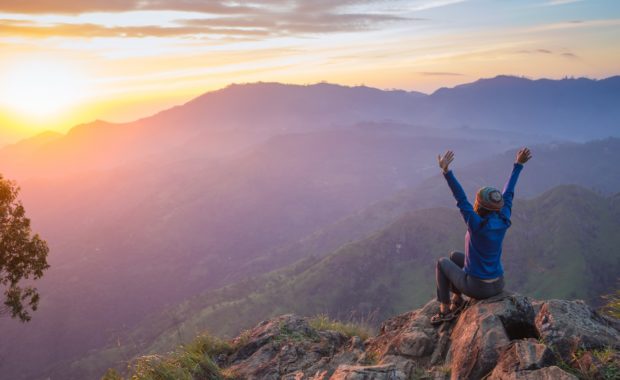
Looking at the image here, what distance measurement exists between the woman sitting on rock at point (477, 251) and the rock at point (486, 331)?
0.41m

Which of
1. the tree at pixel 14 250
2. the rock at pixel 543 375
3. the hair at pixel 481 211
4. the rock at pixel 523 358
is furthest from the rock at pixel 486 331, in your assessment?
the tree at pixel 14 250

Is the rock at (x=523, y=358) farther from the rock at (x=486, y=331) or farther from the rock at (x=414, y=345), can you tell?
the rock at (x=414, y=345)

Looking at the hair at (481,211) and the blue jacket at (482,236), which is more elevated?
the hair at (481,211)

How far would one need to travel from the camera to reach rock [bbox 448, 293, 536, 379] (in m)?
6.83

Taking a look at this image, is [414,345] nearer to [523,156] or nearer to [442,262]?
[442,262]

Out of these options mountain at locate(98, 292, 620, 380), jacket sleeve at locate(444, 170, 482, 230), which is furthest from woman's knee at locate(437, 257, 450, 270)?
jacket sleeve at locate(444, 170, 482, 230)

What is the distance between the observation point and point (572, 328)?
7230mm

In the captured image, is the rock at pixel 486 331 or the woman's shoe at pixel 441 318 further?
the woman's shoe at pixel 441 318

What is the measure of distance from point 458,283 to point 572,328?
2108 millimetres

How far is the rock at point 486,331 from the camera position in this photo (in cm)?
683

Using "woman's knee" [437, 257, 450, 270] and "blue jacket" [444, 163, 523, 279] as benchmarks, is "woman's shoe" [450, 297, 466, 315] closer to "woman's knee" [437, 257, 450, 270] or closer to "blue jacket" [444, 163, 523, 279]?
"woman's knee" [437, 257, 450, 270]

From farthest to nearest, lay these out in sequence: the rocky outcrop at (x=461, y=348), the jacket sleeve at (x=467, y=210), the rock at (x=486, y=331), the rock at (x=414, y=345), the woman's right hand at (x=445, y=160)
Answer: the rock at (x=414, y=345) → the woman's right hand at (x=445, y=160) → the jacket sleeve at (x=467, y=210) → the rock at (x=486, y=331) → the rocky outcrop at (x=461, y=348)

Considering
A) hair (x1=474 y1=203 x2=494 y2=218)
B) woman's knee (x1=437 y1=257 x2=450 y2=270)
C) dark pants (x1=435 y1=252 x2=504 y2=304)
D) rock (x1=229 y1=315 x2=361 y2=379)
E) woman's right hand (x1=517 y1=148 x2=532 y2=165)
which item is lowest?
rock (x1=229 y1=315 x2=361 y2=379)

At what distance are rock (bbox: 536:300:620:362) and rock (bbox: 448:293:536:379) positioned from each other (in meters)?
0.35
